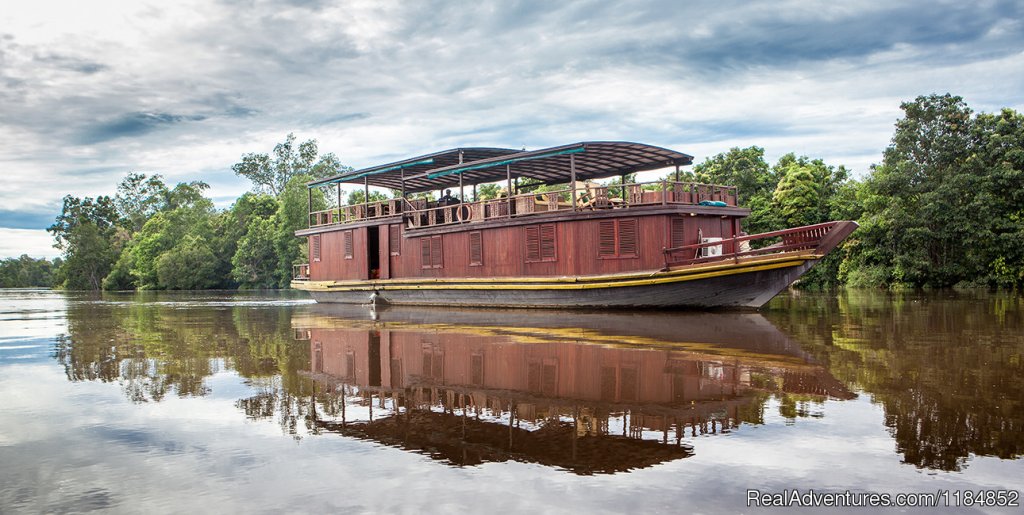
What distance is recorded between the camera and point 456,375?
7836mm

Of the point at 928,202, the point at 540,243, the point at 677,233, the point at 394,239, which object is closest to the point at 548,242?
the point at 540,243

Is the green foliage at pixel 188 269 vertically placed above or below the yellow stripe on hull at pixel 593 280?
above

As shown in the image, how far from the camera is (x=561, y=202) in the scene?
19.0m

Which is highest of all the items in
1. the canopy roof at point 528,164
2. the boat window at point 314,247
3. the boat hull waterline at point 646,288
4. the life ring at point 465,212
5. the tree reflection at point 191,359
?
the canopy roof at point 528,164

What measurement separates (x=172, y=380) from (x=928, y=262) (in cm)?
3026

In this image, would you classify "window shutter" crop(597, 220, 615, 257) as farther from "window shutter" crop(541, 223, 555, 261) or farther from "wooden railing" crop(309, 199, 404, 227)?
"wooden railing" crop(309, 199, 404, 227)

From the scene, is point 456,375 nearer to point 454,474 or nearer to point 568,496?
point 454,474

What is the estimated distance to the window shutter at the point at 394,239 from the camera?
74.6 feet

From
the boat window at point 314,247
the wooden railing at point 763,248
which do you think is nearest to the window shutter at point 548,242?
the wooden railing at point 763,248

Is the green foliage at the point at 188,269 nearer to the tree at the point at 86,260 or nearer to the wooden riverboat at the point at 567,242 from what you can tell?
the tree at the point at 86,260

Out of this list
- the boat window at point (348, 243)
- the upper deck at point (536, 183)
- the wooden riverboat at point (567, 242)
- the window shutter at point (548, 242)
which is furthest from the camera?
the boat window at point (348, 243)

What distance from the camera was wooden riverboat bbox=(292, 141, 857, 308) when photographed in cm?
1590

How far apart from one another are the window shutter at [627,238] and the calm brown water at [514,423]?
20.5 ft

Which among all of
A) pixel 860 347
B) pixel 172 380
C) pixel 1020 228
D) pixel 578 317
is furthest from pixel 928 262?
pixel 172 380
